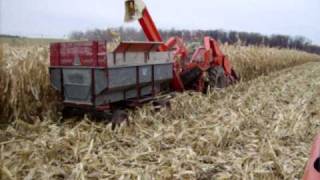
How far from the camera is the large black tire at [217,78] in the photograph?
9.42 meters

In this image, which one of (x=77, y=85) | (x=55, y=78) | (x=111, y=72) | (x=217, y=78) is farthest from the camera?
(x=217, y=78)

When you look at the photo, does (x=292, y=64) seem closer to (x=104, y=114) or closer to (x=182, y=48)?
(x=182, y=48)

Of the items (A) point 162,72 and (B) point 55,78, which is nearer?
(B) point 55,78

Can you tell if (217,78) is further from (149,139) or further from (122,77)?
(149,139)

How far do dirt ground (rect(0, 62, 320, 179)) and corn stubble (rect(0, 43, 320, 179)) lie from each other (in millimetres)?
11

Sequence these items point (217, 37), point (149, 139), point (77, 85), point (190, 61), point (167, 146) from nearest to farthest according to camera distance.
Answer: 1. point (167, 146)
2. point (149, 139)
3. point (77, 85)
4. point (190, 61)
5. point (217, 37)

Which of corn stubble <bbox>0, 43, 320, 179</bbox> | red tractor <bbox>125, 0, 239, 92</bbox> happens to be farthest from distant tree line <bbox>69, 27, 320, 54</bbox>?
corn stubble <bbox>0, 43, 320, 179</bbox>

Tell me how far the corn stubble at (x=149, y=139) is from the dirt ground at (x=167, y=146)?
1 cm

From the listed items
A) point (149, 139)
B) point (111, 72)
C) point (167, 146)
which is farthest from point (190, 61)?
point (167, 146)

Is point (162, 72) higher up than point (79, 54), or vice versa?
point (79, 54)

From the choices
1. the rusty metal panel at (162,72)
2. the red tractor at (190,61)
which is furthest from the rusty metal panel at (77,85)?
the red tractor at (190,61)

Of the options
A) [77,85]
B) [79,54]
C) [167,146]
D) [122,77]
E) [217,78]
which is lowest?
[167,146]

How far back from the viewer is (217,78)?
9.58m

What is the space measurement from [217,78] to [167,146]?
4807mm
